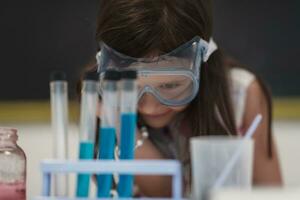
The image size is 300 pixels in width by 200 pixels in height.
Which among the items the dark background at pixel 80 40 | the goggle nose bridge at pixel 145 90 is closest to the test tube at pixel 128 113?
the goggle nose bridge at pixel 145 90

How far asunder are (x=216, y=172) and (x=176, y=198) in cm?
6

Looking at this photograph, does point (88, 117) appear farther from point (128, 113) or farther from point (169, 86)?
point (169, 86)

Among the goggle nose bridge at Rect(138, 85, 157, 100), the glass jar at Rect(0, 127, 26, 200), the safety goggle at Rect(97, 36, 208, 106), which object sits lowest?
the glass jar at Rect(0, 127, 26, 200)

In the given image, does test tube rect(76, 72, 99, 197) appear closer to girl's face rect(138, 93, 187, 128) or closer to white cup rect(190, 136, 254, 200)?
white cup rect(190, 136, 254, 200)

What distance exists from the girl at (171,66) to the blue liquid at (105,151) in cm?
13

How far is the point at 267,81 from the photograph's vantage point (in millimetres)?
1645

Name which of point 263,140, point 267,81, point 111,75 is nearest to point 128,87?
point 111,75

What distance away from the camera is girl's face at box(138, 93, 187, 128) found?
1013mm

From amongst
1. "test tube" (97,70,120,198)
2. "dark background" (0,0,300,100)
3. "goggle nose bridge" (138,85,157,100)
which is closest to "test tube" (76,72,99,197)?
"test tube" (97,70,120,198)

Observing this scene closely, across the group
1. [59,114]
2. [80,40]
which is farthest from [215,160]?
[80,40]

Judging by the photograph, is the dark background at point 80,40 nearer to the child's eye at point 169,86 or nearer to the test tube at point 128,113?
the child's eye at point 169,86

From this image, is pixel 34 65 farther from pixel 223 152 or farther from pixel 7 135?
pixel 223 152

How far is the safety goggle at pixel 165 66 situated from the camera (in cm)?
88

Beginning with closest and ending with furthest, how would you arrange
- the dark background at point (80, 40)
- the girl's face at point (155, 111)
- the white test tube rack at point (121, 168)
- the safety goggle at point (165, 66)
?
the white test tube rack at point (121, 168) → the safety goggle at point (165, 66) → the girl's face at point (155, 111) → the dark background at point (80, 40)
